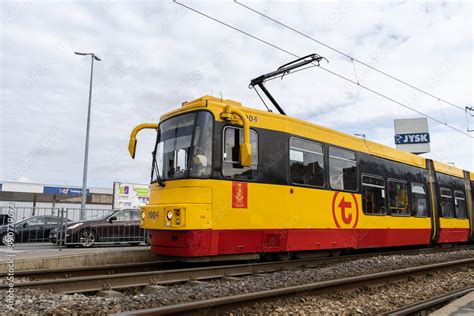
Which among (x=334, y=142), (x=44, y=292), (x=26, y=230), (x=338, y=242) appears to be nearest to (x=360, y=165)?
(x=334, y=142)

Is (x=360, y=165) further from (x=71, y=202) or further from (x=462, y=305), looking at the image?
(x=71, y=202)

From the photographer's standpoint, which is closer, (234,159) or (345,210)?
(234,159)

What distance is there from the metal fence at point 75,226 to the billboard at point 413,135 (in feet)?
135

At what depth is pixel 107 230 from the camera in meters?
14.5

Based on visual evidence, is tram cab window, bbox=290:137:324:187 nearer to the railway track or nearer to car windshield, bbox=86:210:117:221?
the railway track

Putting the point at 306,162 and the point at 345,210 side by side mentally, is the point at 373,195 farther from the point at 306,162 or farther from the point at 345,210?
the point at 306,162

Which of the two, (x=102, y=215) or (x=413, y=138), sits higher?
(x=413, y=138)

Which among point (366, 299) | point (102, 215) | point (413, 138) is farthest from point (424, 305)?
point (413, 138)

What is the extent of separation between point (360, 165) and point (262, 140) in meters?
3.83

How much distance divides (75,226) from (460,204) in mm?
14633

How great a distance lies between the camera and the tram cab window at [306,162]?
880 centimetres

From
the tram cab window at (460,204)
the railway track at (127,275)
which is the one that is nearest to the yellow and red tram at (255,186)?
the railway track at (127,275)

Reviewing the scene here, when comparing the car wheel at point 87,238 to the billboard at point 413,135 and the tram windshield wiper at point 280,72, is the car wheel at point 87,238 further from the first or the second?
the billboard at point 413,135

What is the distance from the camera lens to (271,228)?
320 inches
